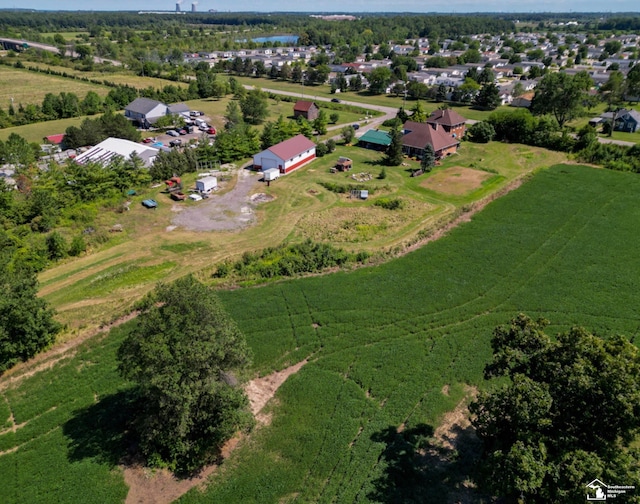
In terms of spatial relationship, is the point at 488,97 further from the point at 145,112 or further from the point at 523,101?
the point at 145,112

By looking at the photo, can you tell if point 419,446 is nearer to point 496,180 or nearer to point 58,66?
point 496,180

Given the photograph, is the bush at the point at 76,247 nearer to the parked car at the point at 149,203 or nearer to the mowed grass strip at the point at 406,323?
the parked car at the point at 149,203

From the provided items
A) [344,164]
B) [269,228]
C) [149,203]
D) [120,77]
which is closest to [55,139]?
[149,203]

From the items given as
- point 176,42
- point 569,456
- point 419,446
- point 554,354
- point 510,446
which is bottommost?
point 419,446

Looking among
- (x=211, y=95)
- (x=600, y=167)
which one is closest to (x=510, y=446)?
(x=600, y=167)

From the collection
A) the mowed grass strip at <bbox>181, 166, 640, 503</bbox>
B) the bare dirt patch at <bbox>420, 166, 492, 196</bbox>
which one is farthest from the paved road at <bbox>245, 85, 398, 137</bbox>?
the mowed grass strip at <bbox>181, 166, 640, 503</bbox>

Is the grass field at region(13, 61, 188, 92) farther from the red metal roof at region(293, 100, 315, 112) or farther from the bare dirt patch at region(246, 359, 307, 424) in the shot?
the bare dirt patch at region(246, 359, 307, 424)
